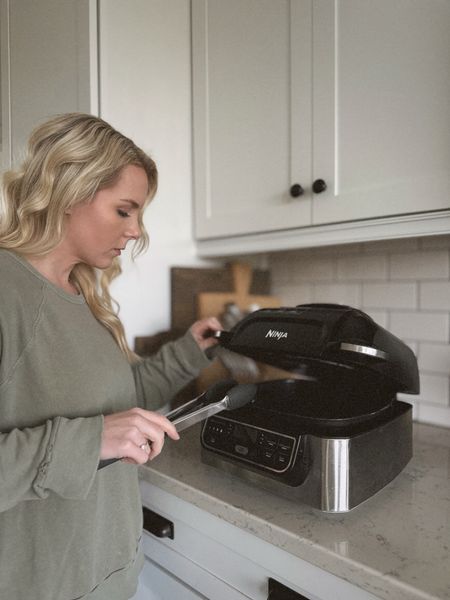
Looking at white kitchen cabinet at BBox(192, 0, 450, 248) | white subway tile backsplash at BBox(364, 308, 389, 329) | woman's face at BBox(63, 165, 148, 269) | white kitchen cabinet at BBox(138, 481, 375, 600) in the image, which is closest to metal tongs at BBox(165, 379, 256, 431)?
white kitchen cabinet at BBox(138, 481, 375, 600)

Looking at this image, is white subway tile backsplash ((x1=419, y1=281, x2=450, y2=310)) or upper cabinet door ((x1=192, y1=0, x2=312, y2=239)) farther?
white subway tile backsplash ((x1=419, y1=281, x2=450, y2=310))

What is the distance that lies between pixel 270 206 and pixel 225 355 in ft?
1.37

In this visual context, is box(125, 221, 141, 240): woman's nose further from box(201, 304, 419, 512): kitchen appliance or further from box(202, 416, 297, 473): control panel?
box(202, 416, 297, 473): control panel

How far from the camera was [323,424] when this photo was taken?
0.71 meters

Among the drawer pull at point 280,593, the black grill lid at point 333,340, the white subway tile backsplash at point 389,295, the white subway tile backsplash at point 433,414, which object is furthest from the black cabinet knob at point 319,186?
the drawer pull at point 280,593

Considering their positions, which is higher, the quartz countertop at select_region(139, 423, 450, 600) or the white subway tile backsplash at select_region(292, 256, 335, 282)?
the white subway tile backsplash at select_region(292, 256, 335, 282)

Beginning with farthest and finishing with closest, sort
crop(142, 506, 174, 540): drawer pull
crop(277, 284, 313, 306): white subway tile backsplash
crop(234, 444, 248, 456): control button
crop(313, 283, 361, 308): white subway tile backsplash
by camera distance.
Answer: crop(277, 284, 313, 306): white subway tile backsplash → crop(313, 283, 361, 308): white subway tile backsplash → crop(142, 506, 174, 540): drawer pull → crop(234, 444, 248, 456): control button

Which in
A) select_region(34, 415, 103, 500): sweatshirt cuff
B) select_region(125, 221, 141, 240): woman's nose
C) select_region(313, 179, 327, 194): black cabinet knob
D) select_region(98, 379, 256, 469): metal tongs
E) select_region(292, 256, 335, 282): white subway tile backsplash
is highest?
select_region(313, 179, 327, 194): black cabinet knob

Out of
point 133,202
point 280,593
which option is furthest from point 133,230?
point 280,593

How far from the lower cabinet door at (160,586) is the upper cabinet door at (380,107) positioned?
0.80 metres

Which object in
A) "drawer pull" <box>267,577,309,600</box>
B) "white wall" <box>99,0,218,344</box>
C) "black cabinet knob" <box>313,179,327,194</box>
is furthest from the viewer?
"white wall" <box>99,0,218,344</box>

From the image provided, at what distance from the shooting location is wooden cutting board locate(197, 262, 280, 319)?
4.29ft

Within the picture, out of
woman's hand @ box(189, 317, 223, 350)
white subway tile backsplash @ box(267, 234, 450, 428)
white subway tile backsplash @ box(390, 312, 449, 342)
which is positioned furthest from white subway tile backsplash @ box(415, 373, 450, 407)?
woman's hand @ box(189, 317, 223, 350)

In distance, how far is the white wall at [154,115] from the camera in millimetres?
1104
